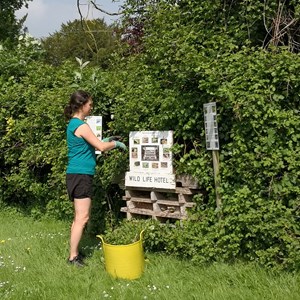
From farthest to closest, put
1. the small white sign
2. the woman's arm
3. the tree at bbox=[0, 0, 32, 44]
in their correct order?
the tree at bbox=[0, 0, 32, 44] < the woman's arm < the small white sign

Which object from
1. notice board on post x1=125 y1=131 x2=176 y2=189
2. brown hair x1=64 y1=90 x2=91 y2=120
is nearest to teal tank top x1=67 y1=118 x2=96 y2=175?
brown hair x1=64 y1=90 x2=91 y2=120

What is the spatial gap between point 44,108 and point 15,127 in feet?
2.56

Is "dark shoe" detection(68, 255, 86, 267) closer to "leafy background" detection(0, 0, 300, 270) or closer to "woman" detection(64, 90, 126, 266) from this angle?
"woman" detection(64, 90, 126, 266)

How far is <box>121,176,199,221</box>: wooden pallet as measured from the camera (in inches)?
183

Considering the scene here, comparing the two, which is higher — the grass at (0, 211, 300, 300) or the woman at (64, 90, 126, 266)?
the woman at (64, 90, 126, 266)

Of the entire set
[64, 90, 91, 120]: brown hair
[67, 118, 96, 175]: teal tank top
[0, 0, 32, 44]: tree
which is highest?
[0, 0, 32, 44]: tree

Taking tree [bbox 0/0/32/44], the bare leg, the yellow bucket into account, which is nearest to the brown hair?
the bare leg

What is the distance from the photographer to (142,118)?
5152 mm

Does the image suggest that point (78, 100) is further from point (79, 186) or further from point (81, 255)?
point (81, 255)

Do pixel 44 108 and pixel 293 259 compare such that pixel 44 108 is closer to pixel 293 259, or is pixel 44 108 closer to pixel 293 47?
pixel 293 47

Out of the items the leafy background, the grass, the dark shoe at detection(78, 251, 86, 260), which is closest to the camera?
the grass

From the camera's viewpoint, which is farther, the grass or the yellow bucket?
the yellow bucket

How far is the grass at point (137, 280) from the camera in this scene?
3.78m

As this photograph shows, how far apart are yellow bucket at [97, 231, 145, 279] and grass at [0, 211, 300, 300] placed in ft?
0.21
